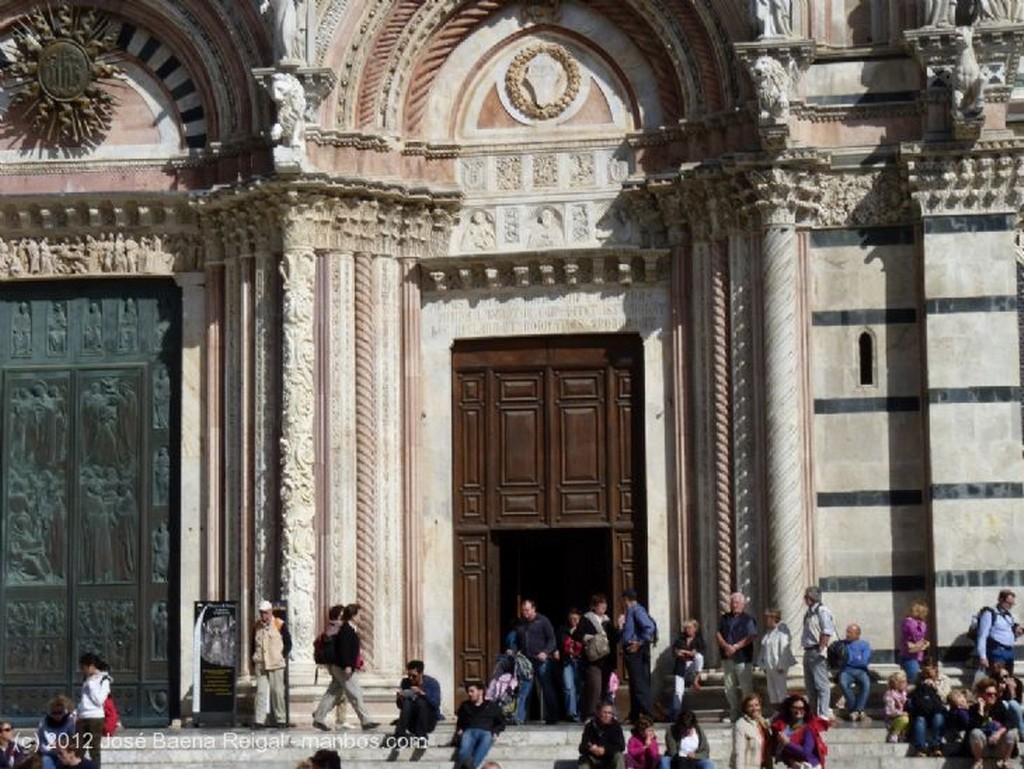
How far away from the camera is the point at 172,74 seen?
30.0 m

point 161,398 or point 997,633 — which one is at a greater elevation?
point 161,398

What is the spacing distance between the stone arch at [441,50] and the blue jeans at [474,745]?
8188 millimetres

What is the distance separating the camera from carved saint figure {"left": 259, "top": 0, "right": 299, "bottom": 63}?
2848 centimetres

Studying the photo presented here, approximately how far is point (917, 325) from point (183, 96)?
30.3 feet

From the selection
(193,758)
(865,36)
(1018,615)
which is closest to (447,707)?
(193,758)

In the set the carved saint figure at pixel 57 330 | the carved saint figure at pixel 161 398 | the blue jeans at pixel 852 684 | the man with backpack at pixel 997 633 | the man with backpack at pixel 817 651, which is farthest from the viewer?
the carved saint figure at pixel 57 330

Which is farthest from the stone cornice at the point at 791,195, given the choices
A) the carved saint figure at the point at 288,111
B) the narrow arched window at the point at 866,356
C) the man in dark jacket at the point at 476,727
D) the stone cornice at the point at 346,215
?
the man in dark jacket at the point at 476,727

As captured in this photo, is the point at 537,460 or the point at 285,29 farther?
the point at 537,460

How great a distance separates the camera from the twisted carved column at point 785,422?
→ 27.1 metres

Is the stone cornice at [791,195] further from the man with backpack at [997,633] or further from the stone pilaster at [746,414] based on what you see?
the man with backpack at [997,633]

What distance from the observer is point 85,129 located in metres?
30.0

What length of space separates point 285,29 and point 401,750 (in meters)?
8.68

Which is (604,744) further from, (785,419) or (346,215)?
(346,215)

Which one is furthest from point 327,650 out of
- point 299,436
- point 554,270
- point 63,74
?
point 63,74
